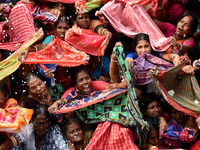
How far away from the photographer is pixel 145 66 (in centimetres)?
391

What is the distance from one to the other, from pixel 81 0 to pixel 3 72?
179cm

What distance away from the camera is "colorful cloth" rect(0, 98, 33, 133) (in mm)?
3494

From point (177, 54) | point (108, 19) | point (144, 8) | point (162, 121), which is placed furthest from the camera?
point (144, 8)

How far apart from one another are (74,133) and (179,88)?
61.2 inches

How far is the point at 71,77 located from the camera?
4320 mm

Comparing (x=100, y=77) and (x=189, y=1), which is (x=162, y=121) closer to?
(x=100, y=77)

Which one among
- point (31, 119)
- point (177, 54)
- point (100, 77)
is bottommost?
point (31, 119)

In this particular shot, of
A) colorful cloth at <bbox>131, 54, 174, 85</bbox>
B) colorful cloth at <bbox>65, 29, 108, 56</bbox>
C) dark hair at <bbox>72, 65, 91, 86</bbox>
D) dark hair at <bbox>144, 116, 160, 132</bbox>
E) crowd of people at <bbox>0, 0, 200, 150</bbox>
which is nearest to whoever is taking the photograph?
crowd of people at <bbox>0, 0, 200, 150</bbox>

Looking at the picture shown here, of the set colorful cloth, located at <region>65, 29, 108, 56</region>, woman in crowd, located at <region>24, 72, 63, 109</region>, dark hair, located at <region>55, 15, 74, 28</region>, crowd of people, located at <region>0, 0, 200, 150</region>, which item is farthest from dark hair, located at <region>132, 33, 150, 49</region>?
woman in crowd, located at <region>24, 72, 63, 109</region>

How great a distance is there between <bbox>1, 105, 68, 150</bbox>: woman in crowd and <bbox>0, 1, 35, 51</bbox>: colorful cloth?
1241mm

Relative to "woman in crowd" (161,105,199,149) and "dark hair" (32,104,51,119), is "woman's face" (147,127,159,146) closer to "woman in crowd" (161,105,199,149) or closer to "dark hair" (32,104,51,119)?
"woman in crowd" (161,105,199,149)

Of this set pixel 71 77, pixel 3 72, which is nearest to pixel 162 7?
pixel 71 77

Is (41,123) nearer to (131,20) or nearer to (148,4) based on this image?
(131,20)

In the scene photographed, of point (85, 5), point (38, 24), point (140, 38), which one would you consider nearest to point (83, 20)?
point (85, 5)
